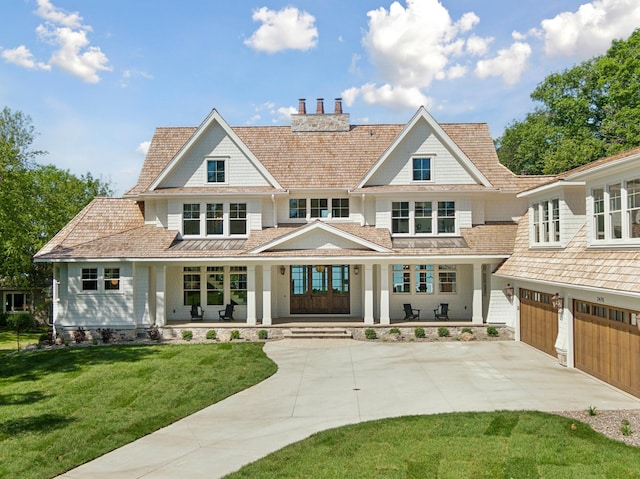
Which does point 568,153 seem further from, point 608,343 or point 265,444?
point 265,444

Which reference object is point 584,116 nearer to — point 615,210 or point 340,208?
point 340,208

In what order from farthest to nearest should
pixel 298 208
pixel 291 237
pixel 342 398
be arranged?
pixel 298 208 → pixel 291 237 → pixel 342 398

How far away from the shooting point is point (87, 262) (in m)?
20.2

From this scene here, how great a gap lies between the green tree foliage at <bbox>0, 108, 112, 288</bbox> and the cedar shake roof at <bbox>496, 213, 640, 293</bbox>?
76.2 ft

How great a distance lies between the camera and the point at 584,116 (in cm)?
3784

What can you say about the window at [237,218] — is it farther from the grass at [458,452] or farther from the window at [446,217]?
the grass at [458,452]

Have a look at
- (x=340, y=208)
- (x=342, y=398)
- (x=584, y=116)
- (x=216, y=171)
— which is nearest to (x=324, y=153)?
(x=340, y=208)

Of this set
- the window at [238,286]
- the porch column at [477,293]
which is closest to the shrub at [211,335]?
the window at [238,286]

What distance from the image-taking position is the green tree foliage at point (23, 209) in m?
23.7

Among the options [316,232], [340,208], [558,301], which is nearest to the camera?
[558,301]

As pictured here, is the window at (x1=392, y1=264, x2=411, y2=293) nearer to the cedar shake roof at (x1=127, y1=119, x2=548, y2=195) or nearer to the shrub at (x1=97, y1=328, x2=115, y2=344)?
the cedar shake roof at (x1=127, y1=119, x2=548, y2=195)

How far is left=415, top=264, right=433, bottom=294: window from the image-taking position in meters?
22.4

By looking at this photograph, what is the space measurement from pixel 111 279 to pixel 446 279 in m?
14.9

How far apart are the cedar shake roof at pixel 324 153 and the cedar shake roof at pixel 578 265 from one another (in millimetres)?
4635
